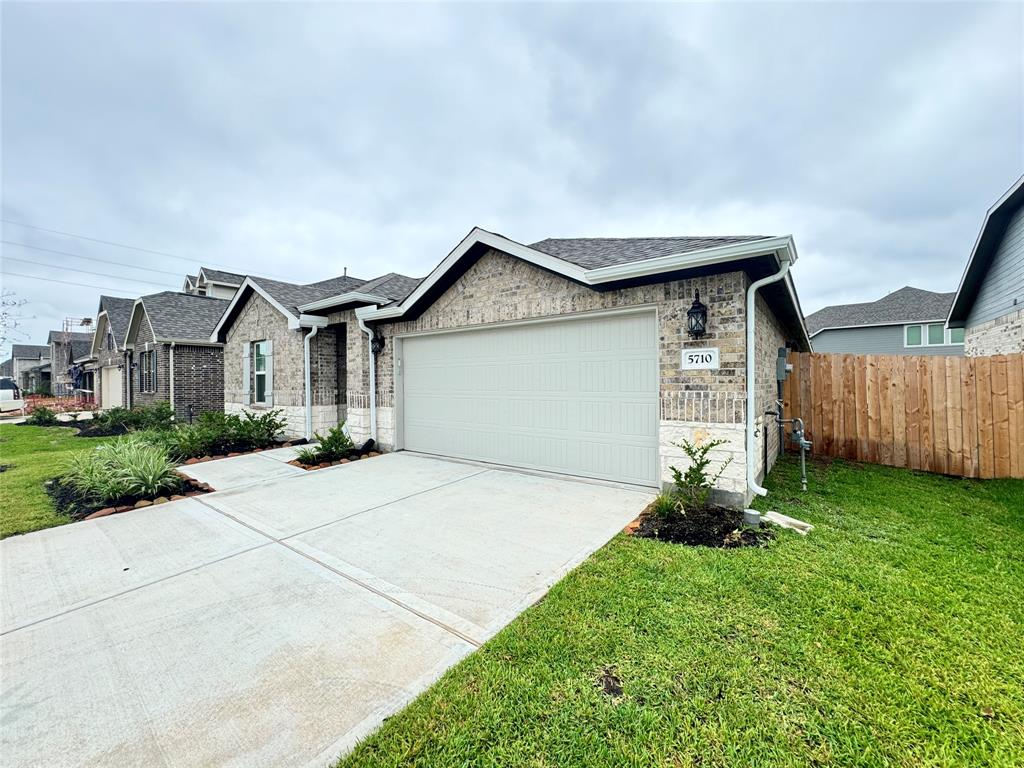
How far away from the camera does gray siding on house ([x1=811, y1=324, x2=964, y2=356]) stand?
760 inches

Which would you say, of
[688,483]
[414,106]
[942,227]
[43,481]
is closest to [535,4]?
[414,106]

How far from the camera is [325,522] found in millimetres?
4727

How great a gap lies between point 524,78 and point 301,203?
1320cm

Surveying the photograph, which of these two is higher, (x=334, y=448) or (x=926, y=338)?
(x=926, y=338)

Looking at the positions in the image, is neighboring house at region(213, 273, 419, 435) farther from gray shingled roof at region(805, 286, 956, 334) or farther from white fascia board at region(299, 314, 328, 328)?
gray shingled roof at region(805, 286, 956, 334)

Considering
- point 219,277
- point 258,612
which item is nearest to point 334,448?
point 258,612

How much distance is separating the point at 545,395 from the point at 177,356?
588 inches

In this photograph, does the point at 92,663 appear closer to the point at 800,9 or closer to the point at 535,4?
the point at 535,4

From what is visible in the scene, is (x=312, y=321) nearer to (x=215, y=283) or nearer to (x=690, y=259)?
(x=690, y=259)

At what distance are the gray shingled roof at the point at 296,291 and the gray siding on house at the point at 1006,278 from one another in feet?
47.8

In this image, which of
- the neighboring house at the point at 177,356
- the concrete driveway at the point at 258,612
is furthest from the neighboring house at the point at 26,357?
the concrete driveway at the point at 258,612

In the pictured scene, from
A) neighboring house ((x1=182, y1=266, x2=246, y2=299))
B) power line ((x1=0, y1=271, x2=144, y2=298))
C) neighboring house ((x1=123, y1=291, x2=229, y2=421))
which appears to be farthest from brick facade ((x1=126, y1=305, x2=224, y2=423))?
power line ((x1=0, y1=271, x2=144, y2=298))

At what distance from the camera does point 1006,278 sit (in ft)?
27.7

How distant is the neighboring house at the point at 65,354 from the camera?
3177cm
